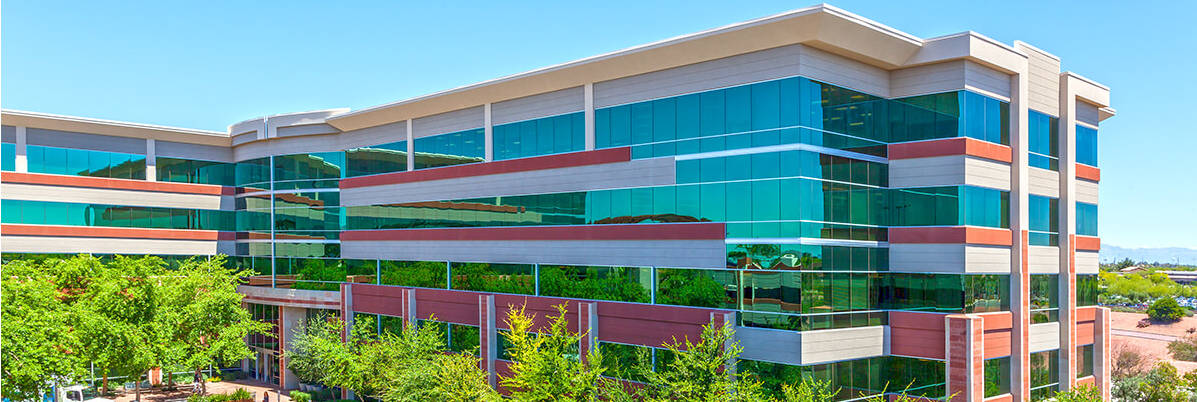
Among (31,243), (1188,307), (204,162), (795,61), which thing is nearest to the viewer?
(795,61)

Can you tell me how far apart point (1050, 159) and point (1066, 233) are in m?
3.48

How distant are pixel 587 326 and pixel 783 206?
10.6 m

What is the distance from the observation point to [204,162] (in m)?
56.6

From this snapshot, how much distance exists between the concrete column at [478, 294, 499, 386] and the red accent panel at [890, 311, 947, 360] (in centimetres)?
1840

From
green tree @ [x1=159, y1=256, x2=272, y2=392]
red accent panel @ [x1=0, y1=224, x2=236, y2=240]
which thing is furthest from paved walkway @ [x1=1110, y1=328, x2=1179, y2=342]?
red accent panel @ [x1=0, y1=224, x2=236, y2=240]

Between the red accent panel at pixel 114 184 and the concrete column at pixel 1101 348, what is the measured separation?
177 feet

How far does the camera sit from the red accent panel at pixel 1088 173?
39.2m

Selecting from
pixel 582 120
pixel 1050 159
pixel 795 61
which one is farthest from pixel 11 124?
pixel 1050 159

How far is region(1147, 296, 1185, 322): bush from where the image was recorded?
11175cm

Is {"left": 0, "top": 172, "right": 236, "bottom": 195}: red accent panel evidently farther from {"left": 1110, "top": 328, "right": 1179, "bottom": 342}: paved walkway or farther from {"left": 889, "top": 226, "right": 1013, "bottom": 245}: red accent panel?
{"left": 1110, "top": 328, "right": 1179, "bottom": 342}: paved walkway

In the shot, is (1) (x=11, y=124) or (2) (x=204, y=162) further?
(2) (x=204, y=162)

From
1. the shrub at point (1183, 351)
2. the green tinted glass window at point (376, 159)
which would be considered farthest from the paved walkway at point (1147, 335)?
the green tinted glass window at point (376, 159)

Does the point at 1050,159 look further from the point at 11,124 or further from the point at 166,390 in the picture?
the point at 11,124

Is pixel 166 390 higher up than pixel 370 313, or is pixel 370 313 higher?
pixel 370 313
